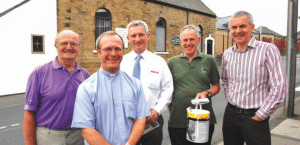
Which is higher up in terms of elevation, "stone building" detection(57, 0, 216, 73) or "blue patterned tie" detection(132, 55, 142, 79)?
"stone building" detection(57, 0, 216, 73)

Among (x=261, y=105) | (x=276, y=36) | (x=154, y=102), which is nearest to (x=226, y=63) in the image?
(x=261, y=105)

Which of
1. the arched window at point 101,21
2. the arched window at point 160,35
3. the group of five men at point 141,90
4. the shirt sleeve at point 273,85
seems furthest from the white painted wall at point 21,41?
the shirt sleeve at point 273,85

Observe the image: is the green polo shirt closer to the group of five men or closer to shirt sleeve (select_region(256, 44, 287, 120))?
the group of five men

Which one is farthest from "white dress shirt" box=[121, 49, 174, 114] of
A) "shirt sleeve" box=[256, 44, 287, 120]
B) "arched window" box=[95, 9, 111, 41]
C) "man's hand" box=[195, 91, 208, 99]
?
"arched window" box=[95, 9, 111, 41]

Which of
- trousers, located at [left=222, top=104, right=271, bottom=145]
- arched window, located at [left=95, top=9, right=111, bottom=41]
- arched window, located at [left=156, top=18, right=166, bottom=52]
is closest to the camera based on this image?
trousers, located at [left=222, top=104, right=271, bottom=145]

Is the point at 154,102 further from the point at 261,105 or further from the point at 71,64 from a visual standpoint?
the point at 261,105

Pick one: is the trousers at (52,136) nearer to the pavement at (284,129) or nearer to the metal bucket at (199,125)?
the metal bucket at (199,125)

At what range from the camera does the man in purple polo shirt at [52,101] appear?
212 cm

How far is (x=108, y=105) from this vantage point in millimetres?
1793

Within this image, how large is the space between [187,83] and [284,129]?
348 cm

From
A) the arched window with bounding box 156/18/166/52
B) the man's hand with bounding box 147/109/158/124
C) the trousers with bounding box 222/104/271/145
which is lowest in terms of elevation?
the trousers with bounding box 222/104/271/145

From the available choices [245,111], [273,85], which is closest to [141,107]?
[245,111]

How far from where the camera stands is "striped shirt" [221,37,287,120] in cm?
243

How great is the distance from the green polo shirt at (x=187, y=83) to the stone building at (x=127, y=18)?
10311mm
